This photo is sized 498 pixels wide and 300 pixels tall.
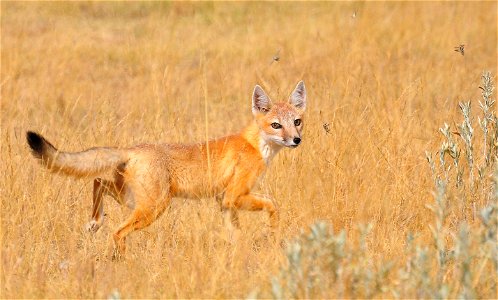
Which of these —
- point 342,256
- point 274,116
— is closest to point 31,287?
point 342,256

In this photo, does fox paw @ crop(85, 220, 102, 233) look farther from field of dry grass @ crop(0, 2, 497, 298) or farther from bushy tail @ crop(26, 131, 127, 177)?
bushy tail @ crop(26, 131, 127, 177)

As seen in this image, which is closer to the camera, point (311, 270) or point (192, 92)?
point (311, 270)

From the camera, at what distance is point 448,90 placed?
9797 mm

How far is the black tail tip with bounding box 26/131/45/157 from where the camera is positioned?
17.3ft

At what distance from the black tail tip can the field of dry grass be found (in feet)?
1.25

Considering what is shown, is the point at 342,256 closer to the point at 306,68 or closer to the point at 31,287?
the point at 31,287

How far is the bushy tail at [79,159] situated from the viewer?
5.43 m

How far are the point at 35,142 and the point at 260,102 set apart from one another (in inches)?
87.2

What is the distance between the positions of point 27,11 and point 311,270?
1031 centimetres

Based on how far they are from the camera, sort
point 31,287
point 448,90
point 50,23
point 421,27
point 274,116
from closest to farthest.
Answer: point 31,287 → point 274,116 → point 448,90 → point 421,27 → point 50,23

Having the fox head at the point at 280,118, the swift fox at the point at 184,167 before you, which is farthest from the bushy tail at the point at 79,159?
the fox head at the point at 280,118

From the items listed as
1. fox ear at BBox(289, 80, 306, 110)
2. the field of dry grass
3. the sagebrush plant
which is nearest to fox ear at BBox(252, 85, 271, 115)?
fox ear at BBox(289, 80, 306, 110)

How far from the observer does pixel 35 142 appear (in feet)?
17.4

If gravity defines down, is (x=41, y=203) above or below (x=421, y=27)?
below
